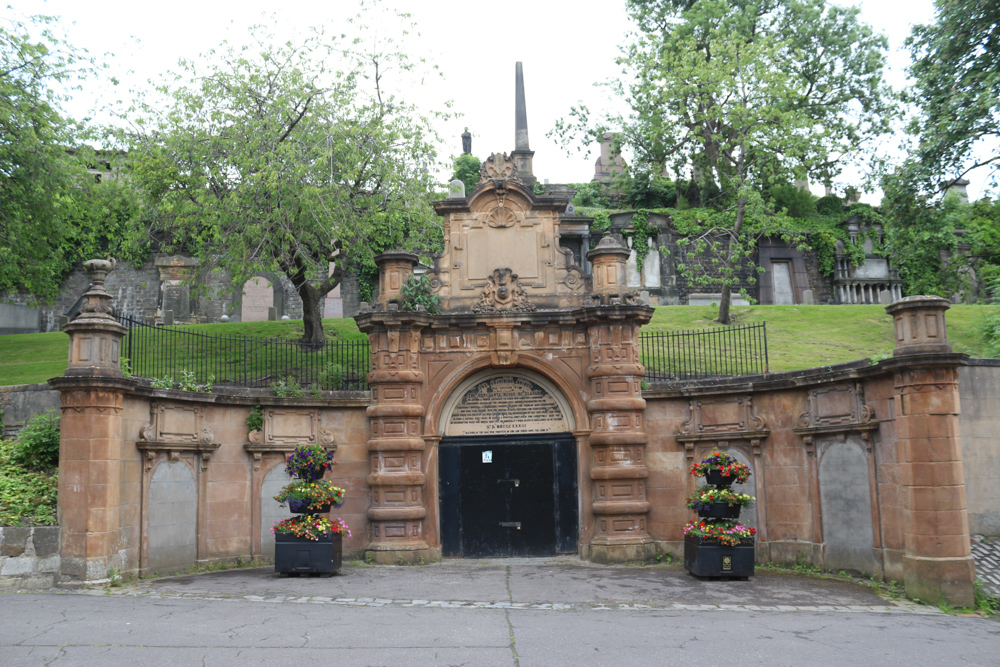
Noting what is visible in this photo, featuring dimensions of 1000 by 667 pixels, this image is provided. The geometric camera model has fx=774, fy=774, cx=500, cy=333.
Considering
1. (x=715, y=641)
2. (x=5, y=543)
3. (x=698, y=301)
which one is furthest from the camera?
(x=698, y=301)

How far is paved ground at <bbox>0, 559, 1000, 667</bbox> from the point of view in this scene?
8109 millimetres

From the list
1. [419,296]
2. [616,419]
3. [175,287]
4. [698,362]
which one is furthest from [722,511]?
[175,287]

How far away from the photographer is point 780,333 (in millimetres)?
25312

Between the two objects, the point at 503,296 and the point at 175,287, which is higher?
the point at 175,287

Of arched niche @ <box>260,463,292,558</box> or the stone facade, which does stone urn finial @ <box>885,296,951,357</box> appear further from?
arched niche @ <box>260,463,292,558</box>

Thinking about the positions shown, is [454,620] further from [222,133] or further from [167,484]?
[222,133]

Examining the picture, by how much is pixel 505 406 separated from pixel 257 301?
938 inches

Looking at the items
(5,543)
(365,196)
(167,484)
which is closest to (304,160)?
(365,196)

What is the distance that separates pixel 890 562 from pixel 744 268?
2602 centimetres

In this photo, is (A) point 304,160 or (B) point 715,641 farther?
(A) point 304,160

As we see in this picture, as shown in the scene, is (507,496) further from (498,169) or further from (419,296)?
(498,169)

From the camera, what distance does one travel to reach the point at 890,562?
1204 cm

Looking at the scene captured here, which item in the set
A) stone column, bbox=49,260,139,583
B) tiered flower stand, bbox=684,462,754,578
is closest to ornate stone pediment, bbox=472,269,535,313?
tiered flower stand, bbox=684,462,754,578

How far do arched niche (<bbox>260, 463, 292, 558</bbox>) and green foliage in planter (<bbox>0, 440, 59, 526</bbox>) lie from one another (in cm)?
378
